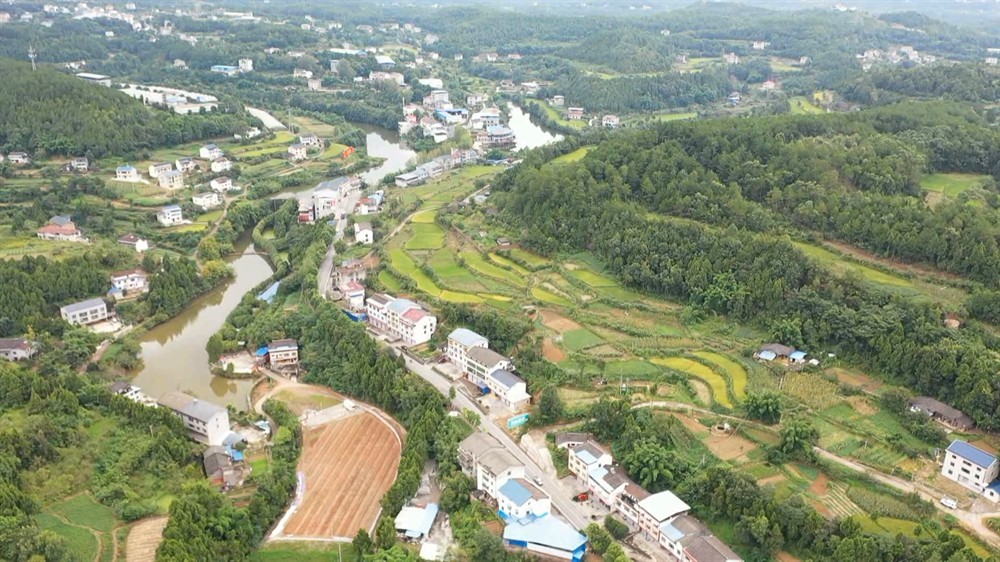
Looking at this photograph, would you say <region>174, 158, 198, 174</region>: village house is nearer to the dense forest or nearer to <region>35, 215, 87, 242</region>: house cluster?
<region>35, 215, 87, 242</region>: house cluster

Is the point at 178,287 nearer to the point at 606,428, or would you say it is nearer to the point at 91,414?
the point at 91,414

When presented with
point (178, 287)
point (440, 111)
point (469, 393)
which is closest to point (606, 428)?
point (469, 393)

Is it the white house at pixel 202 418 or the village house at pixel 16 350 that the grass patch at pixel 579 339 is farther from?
the village house at pixel 16 350

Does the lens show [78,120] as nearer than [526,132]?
Yes

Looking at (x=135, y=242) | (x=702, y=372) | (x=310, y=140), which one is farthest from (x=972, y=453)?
(x=310, y=140)

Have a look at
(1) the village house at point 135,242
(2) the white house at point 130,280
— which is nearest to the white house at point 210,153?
(1) the village house at point 135,242

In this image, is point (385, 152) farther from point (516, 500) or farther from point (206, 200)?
point (516, 500)

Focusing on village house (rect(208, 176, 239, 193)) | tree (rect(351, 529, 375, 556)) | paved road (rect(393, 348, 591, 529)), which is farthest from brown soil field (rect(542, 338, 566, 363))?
village house (rect(208, 176, 239, 193))
